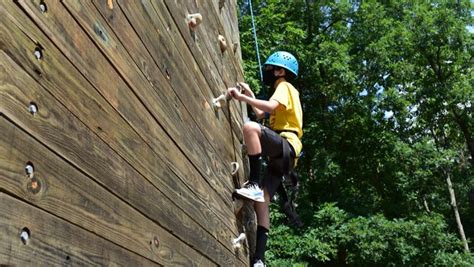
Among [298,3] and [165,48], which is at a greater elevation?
[298,3]

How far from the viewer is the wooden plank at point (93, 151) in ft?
3.99

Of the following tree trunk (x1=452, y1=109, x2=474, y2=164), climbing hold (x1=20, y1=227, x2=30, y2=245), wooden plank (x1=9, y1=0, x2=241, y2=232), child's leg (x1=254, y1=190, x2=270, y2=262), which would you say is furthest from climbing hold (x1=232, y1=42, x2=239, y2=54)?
tree trunk (x1=452, y1=109, x2=474, y2=164)

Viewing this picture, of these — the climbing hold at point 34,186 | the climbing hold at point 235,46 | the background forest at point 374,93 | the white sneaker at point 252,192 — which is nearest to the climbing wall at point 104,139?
the climbing hold at point 34,186

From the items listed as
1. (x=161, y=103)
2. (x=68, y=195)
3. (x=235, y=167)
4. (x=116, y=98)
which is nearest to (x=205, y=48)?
(x=235, y=167)

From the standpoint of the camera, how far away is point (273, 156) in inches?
153

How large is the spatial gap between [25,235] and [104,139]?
19.8 inches

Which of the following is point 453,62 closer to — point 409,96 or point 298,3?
point 409,96

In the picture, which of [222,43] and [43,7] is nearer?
[43,7]

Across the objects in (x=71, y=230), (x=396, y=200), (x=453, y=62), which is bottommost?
(x=71, y=230)

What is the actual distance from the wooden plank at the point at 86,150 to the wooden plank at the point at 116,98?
4 cm

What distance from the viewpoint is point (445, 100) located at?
16.9 metres

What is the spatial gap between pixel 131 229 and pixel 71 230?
394 mm

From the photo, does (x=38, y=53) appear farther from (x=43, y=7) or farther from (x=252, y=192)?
Result: (x=252, y=192)

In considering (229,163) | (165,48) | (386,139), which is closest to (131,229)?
(165,48)
